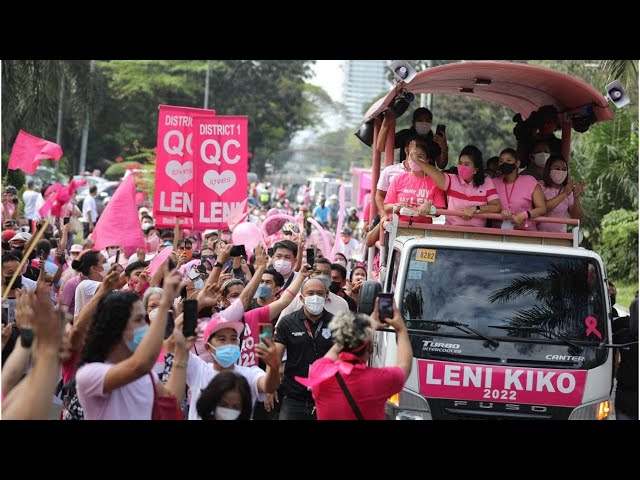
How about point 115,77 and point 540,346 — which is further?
point 115,77

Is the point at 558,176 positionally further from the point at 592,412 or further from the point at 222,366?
the point at 222,366

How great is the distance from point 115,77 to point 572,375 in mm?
53958

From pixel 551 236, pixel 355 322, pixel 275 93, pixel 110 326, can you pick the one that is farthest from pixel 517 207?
pixel 275 93

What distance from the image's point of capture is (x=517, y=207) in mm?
9164

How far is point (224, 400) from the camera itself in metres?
5.63

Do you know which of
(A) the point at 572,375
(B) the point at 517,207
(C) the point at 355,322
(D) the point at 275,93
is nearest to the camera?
A: (C) the point at 355,322

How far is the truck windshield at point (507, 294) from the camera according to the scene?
768 cm

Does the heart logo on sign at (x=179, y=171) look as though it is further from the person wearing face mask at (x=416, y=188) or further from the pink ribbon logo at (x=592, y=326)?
the pink ribbon logo at (x=592, y=326)

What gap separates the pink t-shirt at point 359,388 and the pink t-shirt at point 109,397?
1.02 meters

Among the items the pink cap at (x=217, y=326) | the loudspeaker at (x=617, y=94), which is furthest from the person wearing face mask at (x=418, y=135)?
the pink cap at (x=217, y=326)

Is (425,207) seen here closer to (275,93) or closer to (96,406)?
(96,406)

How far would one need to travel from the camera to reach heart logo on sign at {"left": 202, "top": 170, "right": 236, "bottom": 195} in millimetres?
13133

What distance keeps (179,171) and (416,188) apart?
15.7 ft

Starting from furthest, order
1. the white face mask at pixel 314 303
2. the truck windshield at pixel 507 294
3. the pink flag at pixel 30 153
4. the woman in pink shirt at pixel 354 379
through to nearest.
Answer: the pink flag at pixel 30 153 → the white face mask at pixel 314 303 → the truck windshield at pixel 507 294 → the woman in pink shirt at pixel 354 379
